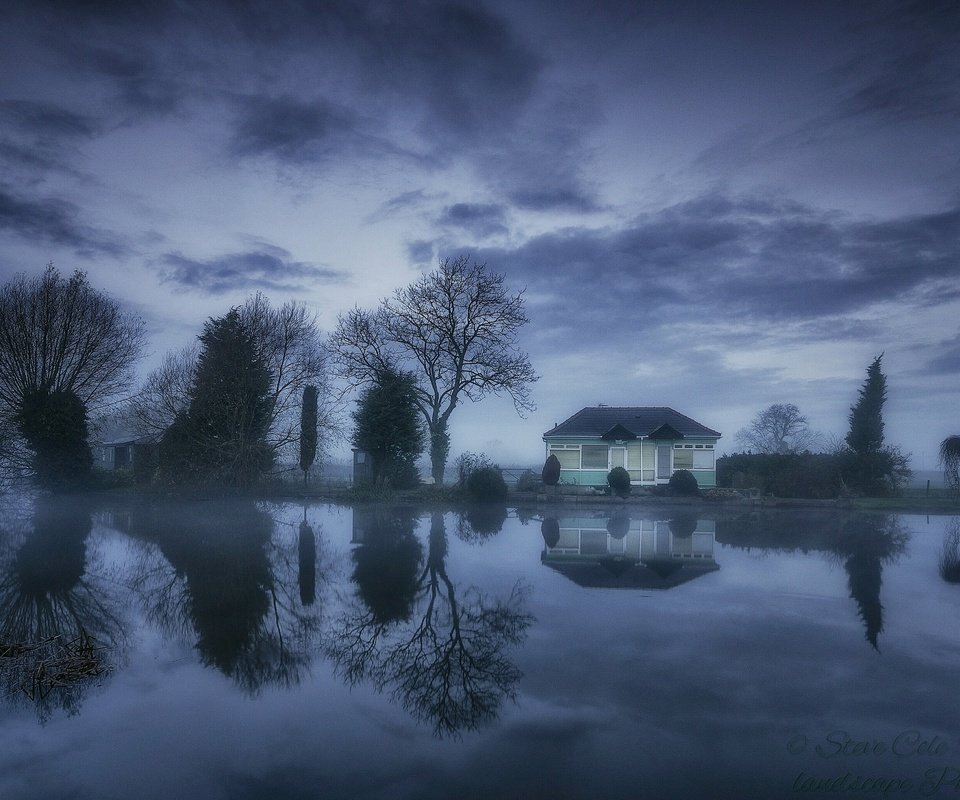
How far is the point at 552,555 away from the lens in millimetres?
13570

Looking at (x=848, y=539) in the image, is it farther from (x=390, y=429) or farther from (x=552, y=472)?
(x=390, y=429)

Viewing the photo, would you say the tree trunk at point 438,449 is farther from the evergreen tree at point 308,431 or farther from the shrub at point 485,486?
the shrub at point 485,486

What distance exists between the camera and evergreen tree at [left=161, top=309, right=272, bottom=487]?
95.4ft

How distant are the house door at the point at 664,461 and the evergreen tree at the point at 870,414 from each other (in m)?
15.9

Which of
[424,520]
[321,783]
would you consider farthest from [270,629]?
[424,520]

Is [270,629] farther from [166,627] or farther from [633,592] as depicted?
[633,592]

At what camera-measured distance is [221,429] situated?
29625 millimetres

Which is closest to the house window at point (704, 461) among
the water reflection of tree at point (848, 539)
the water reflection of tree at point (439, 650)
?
the water reflection of tree at point (848, 539)

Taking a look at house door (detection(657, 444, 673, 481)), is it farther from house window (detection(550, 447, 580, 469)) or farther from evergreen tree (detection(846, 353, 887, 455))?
evergreen tree (detection(846, 353, 887, 455))

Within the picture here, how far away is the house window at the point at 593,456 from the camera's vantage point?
3431 centimetres

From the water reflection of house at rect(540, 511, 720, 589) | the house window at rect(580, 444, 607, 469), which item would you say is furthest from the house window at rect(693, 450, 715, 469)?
the water reflection of house at rect(540, 511, 720, 589)

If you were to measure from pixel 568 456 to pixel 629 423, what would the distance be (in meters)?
4.08

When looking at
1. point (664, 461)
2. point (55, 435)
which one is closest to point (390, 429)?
point (55, 435)

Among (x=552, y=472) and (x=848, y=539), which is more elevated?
(x=552, y=472)
